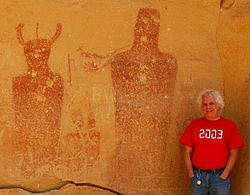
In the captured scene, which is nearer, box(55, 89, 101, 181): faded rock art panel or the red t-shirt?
the red t-shirt

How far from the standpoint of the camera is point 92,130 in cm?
338

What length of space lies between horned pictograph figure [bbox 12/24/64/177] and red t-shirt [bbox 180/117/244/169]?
100 cm

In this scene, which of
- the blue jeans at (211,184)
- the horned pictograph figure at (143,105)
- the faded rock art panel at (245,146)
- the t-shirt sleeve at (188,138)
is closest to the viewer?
the blue jeans at (211,184)

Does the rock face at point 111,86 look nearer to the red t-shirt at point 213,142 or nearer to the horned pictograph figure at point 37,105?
the horned pictograph figure at point 37,105

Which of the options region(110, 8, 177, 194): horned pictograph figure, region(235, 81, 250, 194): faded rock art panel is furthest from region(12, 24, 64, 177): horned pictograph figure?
region(235, 81, 250, 194): faded rock art panel

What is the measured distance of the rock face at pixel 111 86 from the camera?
3312mm

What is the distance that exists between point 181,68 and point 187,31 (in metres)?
0.28

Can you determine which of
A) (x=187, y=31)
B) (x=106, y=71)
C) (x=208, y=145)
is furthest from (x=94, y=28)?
(x=208, y=145)

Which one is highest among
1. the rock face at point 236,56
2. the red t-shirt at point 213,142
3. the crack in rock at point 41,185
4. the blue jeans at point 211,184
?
the rock face at point 236,56

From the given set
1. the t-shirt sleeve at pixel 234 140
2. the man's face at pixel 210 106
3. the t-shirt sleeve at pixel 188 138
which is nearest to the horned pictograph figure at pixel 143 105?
the t-shirt sleeve at pixel 188 138

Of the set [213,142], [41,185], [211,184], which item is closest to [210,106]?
[213,142]

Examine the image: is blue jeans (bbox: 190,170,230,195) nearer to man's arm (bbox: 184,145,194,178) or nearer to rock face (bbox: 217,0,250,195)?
man's arm (bbox: 184,145,194,178)

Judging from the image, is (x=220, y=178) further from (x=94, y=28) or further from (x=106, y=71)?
(x=94, y=28)

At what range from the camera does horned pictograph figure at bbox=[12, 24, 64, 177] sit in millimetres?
3311
